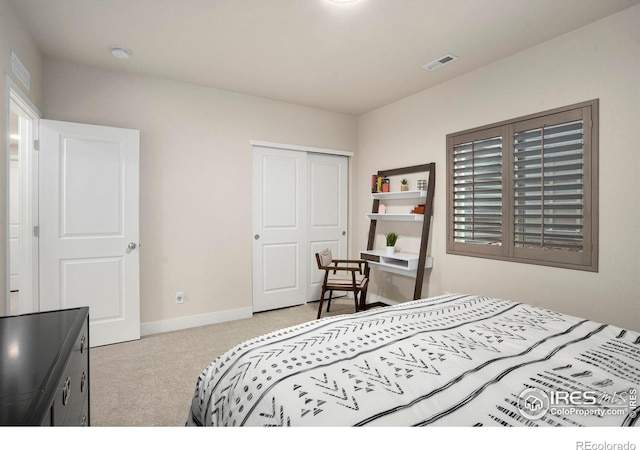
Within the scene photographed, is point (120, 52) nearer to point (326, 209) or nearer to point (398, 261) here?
point (326, 209)

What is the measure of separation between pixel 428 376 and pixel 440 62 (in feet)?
9.63

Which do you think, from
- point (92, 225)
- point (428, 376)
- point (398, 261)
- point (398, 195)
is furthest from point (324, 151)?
point (428, 376)

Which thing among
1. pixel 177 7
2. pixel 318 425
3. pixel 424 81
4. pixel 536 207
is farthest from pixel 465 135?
pixel 318 425

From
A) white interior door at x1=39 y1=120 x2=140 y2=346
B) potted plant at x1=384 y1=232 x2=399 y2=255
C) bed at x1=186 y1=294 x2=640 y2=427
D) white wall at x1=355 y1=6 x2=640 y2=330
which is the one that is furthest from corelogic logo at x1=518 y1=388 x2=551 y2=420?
white interior door at x1=39 y1=120 x2=140 y2=346

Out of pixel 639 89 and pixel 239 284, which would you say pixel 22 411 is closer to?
pixel 239 284

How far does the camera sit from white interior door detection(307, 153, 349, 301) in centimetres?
455

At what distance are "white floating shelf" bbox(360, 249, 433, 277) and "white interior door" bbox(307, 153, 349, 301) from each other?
26.4 inches

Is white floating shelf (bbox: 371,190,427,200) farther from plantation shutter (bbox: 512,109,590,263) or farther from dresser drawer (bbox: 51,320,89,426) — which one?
dresser drawer (bbox: 51,320,89,426)

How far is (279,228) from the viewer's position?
426 centimetres

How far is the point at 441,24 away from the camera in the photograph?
2.48 m

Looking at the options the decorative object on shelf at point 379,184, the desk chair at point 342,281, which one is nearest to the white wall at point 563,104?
the decorative object on shelf at point 379,184

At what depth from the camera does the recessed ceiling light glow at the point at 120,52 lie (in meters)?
2.83

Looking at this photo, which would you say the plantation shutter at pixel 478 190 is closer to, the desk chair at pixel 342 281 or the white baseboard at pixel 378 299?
the desk chair at pixel 342 281

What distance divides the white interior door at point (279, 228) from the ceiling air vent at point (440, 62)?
185cm
